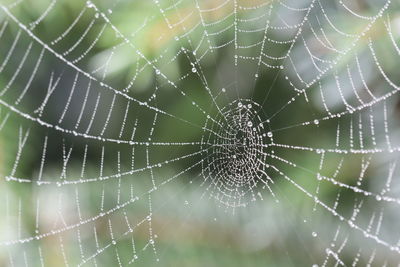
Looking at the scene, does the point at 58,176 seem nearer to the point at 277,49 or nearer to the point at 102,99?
the point at 102,99

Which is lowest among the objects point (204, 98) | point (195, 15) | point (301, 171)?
point (301, 171)

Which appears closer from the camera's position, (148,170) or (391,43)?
(391,43)

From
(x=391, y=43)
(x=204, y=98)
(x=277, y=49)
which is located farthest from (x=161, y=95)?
(x=391, y=43)

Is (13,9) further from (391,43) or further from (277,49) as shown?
(391,43)

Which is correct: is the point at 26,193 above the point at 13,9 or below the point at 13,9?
below

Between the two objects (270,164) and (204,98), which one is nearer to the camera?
(204,98)

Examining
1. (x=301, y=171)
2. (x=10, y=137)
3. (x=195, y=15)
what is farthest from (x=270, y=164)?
(x=10, y=137)
